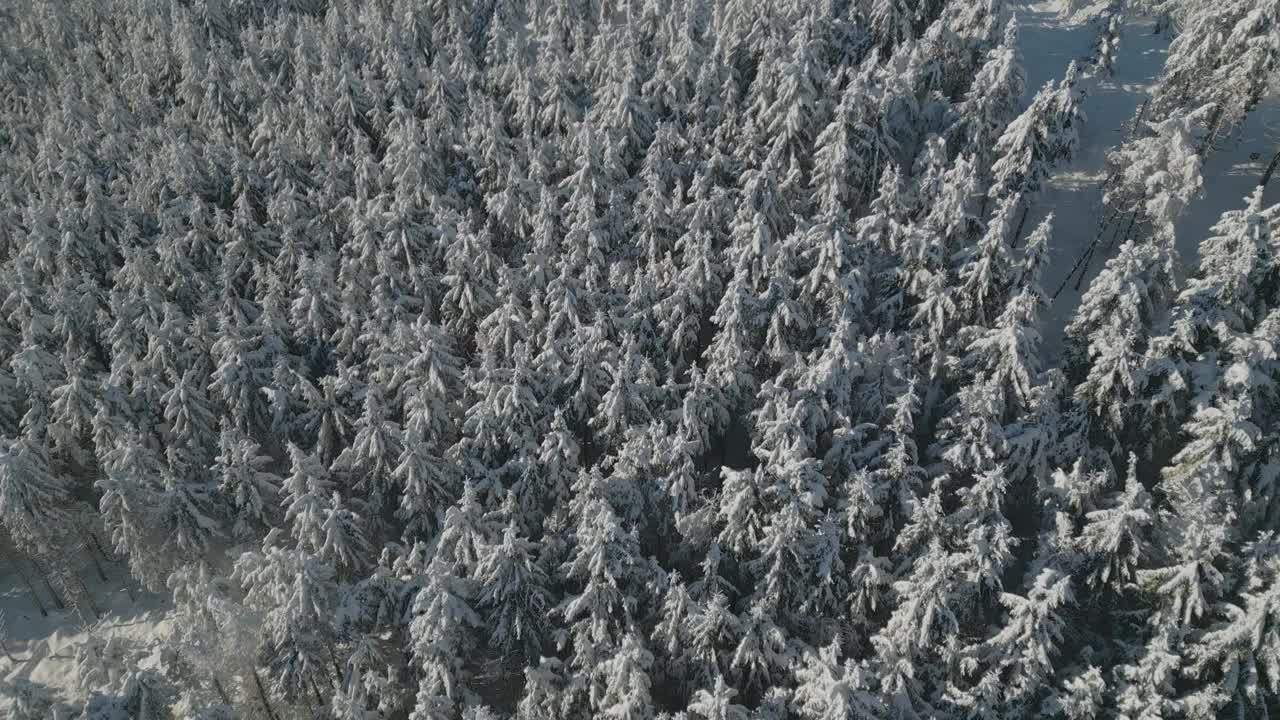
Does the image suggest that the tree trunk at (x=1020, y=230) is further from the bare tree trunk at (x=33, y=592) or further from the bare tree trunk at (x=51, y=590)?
the bare tree trunk at (x=33, y=592)

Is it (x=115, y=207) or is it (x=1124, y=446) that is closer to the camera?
(x=1124, y=446)

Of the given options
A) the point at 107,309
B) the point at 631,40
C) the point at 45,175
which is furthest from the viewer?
the point at 45,175

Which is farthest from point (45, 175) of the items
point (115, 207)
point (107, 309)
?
point (107, 309)

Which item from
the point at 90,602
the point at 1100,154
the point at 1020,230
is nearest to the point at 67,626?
the point at 90,602

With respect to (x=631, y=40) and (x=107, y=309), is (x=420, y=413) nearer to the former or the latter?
(x=107, y=309)

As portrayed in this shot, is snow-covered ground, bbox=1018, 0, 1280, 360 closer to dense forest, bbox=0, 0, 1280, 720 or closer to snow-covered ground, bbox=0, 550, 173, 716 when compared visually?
dense forest, bbox=0, 0, 1280, 720

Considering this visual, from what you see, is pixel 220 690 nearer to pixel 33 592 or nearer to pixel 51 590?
pixel 51 590

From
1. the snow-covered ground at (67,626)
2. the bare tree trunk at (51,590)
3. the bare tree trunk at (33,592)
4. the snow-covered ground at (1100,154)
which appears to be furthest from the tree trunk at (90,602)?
the snow-covered ground at (1100,154)

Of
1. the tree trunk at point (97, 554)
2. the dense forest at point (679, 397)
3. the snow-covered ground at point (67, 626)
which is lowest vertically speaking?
the snow-covered ground at point (67, 626)

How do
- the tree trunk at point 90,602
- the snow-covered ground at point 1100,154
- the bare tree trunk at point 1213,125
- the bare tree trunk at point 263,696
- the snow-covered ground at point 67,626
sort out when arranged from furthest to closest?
the snow-covered ground at point 1100,154, the tree trunk at point 90,602, the snow-covered ground at point 67,626, the bare tree trunk at point 1213,125, the bare tree trunk at point 263,696
